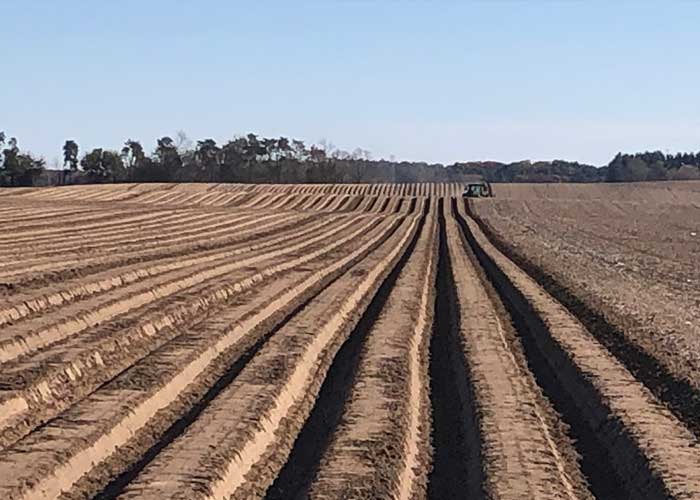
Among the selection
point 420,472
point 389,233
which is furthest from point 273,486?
point 389,233

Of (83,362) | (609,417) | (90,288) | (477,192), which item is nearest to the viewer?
(609,417)

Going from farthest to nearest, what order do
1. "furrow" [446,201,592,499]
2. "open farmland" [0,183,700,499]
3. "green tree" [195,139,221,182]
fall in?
"green tree" [195,139,221,182] < "open farmland" [0,183,700,499] < "furrow" [446,201,592,499]

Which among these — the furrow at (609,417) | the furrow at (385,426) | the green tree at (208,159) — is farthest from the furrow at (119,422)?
the green tree at (208,159)

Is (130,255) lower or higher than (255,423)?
lower

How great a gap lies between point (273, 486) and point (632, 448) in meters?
3.24

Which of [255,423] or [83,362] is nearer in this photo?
[255,423]

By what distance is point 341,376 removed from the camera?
13.8 meters

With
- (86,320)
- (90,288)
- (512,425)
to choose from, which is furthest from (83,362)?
(90,288)

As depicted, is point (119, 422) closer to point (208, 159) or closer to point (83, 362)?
point (83, 362)

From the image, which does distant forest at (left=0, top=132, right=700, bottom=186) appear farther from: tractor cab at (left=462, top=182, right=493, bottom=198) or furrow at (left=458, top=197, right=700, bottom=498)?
furrow at (left=458, top=197, right=700, bottom=498)

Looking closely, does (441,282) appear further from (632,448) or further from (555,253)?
(632,448)

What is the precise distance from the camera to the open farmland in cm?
913

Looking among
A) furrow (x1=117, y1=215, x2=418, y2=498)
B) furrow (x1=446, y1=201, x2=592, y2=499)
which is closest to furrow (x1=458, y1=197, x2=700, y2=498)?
furrow (x1=446, y1=201, x2=592, y2=499)

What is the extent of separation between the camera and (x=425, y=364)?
14656 mm
